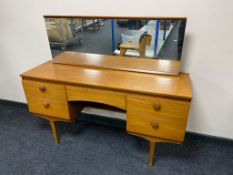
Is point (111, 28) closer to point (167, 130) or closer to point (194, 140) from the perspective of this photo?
point (167, 130)

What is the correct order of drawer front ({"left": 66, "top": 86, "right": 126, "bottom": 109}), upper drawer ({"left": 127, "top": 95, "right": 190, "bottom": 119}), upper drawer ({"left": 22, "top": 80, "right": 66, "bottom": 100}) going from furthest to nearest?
upper drawer ({"left": 22, "top": 80, "right": 66, "bottom": 100}) < drawer front ({"left": 66, "top": 86, "right": 126, "bottom": 109}) < upper drawer ({"left": 127, "top": 95, "right": 190, "bottom": 119})

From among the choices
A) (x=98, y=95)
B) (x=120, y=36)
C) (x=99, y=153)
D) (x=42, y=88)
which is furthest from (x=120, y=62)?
(x=99, y=153)

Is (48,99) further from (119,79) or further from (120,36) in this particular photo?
(120,36)

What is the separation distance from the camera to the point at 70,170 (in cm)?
145

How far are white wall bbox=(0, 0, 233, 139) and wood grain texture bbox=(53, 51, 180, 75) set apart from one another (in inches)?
6.6

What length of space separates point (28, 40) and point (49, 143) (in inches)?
40.5

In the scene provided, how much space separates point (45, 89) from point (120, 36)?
28.1 inches

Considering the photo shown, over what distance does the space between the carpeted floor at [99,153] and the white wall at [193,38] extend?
235 mm

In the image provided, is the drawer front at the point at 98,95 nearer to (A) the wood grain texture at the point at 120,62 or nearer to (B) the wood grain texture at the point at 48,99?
(B) the wood grain texture at the point at 48,99

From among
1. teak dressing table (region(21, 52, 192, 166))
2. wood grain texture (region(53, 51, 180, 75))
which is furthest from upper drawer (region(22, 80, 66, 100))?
wood grain texture (region(53, 51, 180, 75))

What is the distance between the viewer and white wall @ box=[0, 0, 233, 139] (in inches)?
49.2

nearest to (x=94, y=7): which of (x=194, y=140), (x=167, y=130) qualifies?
(x=167, y=130)

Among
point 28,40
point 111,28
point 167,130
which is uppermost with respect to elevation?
point 111,28

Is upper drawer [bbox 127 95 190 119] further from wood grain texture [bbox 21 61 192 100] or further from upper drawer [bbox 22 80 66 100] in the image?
upper drawer [bbox 22 80 66 100]
